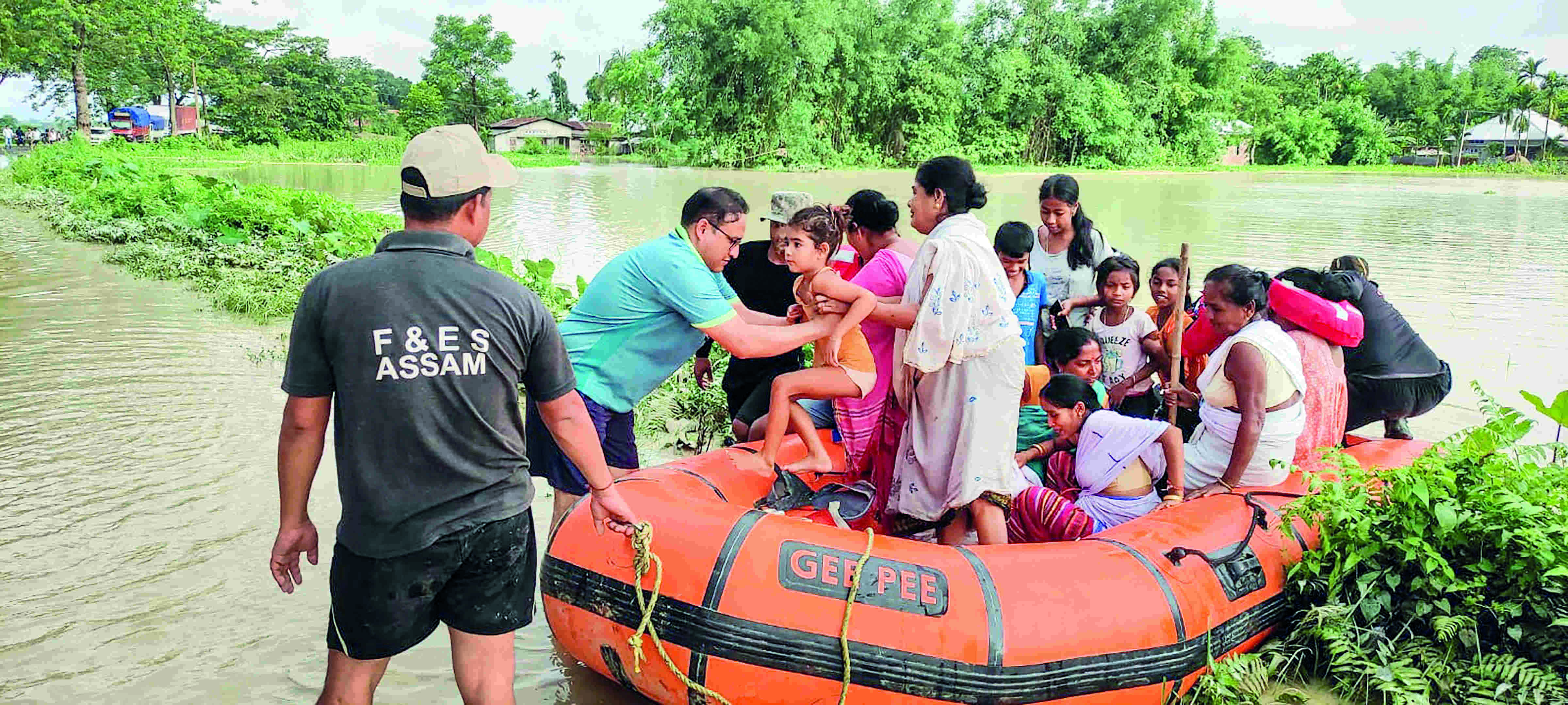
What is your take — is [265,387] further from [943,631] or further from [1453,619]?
[1453,619]

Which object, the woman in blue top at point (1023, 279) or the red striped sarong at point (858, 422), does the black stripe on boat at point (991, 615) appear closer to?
the red striped sarong at point (858, 422)

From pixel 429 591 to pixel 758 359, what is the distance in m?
2.46

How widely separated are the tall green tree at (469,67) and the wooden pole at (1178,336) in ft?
177

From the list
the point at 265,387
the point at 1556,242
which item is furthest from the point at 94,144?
the point at 1556,242

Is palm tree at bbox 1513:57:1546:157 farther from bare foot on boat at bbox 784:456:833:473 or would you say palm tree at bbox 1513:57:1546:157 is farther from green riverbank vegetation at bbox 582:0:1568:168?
bare foot on boat at bbox 784:456:833:473

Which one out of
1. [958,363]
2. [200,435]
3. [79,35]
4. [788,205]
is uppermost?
[79,35]

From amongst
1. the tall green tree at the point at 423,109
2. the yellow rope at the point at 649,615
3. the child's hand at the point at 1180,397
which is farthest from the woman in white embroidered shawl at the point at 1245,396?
the tall green tree at the point at 423,109

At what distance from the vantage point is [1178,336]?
3.83 metres

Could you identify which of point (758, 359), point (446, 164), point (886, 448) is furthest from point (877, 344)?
point (446, 164)

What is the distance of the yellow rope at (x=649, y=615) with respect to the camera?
260 centimetres

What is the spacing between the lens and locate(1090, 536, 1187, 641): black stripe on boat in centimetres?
278

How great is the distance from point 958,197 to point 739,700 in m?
1.70

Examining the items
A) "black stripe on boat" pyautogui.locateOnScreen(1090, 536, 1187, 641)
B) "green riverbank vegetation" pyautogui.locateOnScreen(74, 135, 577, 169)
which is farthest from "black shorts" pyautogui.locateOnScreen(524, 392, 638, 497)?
"green riverbank vegetation" pyautogui.locateOnScreen(74, 135, 577, 169)

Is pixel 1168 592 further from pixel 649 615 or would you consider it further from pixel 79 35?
pixel 79 35
